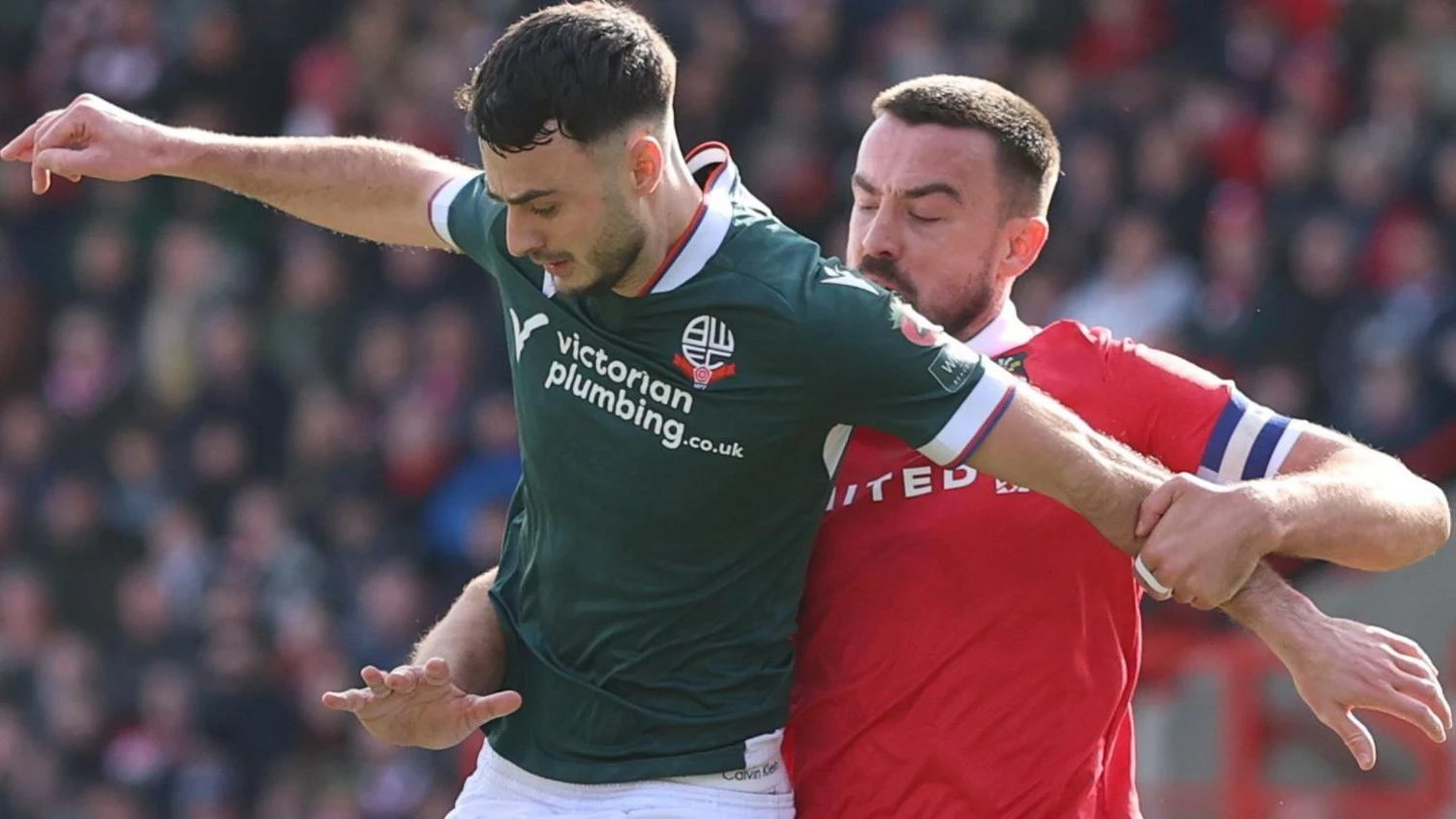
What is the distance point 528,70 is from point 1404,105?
7231 millimetres

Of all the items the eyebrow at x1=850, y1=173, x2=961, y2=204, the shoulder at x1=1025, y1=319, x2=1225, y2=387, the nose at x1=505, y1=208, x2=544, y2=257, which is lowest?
the shoulder at x1=1025, y1=319, x2=1225, y2=387

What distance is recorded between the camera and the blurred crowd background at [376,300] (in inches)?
397

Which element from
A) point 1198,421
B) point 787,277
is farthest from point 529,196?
point 1198,421

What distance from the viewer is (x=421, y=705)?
3.97 m

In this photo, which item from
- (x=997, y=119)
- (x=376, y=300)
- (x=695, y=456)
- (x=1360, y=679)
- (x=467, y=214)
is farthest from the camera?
(x=376, y=300)

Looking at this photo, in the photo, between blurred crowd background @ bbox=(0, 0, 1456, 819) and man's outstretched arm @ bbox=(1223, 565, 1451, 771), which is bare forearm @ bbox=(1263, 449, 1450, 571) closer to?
man's outstretched arm @ bbox=(1223, 565, 1451, 771)

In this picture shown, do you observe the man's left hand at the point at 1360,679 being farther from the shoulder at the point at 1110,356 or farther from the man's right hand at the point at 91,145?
the man's right hand at the point at 91,145

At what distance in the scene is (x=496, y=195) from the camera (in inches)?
156

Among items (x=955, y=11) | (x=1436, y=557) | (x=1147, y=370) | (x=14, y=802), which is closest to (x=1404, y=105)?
(x=1436, y=557)

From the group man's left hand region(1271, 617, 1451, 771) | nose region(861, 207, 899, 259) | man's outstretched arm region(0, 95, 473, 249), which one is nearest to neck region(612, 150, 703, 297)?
nose region(861, 207, 899, 259)

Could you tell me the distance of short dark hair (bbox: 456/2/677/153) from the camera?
12.6 ft

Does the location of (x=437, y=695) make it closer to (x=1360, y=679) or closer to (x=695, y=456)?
(x=695, y=456)

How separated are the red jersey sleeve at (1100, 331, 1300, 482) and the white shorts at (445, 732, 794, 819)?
3.04ft

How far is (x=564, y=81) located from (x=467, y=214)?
0.61m
